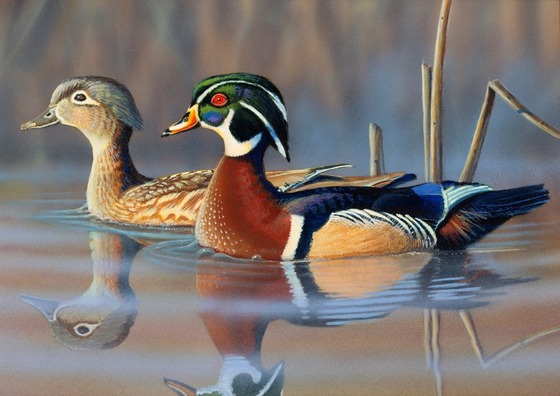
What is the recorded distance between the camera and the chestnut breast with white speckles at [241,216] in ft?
4.49

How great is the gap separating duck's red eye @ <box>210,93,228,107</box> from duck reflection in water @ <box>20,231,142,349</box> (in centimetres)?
26

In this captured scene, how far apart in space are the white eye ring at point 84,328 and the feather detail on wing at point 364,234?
0.31 meters

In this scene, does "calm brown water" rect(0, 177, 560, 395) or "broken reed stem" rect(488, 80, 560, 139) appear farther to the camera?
"broken reed stem" rect(488, 80, 560, 139)

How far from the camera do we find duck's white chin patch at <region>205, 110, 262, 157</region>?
142 cm

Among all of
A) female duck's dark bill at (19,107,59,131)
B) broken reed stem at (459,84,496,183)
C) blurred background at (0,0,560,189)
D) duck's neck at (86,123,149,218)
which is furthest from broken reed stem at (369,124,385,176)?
female duck's dark bill at (19,107,59,131)

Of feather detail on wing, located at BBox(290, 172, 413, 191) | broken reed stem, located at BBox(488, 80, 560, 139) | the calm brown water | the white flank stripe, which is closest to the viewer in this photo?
the calm brown water

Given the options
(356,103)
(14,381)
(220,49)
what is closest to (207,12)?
(220,49)

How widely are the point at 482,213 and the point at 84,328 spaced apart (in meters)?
0.59

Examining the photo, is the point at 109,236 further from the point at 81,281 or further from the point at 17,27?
the point at 17,27

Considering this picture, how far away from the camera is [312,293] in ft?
4.28

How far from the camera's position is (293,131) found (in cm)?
A: 154

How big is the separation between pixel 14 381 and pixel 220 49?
0.70m

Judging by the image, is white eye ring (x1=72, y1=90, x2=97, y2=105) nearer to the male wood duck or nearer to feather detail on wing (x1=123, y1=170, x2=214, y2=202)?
the male wood duck

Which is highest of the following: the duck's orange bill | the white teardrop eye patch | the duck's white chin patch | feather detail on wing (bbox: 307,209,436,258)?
the white teardrop eye patch
